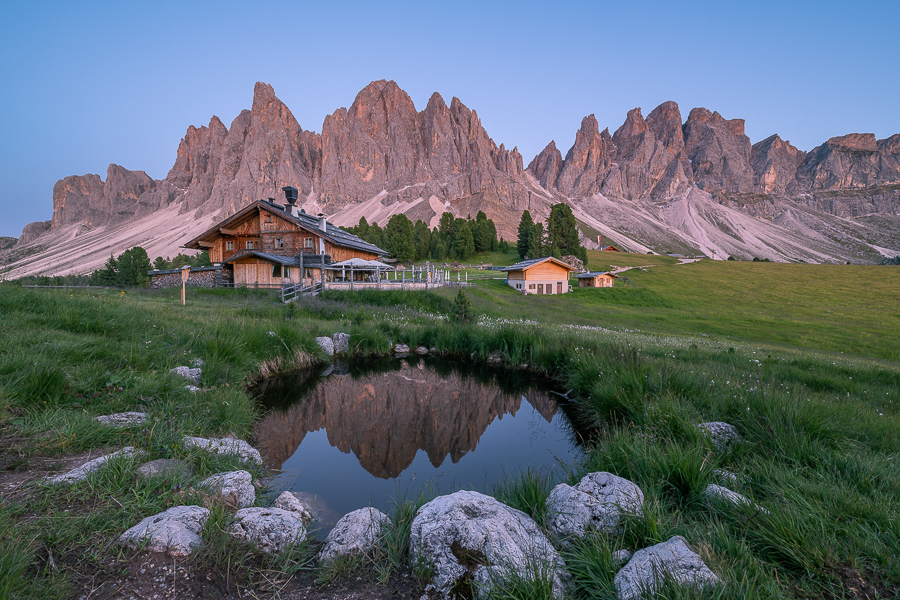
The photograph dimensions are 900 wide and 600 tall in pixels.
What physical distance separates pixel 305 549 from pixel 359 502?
203 cm

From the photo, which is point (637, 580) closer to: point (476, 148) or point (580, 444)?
point (580, 444)

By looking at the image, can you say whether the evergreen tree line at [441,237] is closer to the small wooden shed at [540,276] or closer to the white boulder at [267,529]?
the small wooden shed at [540,276]

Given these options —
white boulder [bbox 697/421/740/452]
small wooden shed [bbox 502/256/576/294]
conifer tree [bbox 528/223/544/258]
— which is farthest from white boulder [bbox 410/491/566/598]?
conifer tree [bbox 528/223/544/258]

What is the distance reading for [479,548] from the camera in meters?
3.13

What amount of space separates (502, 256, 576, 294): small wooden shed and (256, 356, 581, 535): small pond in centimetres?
3435

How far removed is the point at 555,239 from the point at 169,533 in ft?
239

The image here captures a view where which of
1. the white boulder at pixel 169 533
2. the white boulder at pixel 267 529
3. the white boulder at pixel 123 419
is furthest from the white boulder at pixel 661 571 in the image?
the white boulder at pixel 123 419

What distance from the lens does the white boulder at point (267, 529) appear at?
3.41 metres

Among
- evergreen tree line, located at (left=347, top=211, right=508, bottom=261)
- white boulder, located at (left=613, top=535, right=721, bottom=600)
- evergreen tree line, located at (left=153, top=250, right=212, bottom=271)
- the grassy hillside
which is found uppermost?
evergreen tree line, located at (left=347, top=211, right=508, bottom=261)

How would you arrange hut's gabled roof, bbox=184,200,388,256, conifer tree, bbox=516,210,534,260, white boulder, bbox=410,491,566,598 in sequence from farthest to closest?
conifer tree, bbox=516,210,534,260
hut's gabled roof, bbox=184,200,388,256
white boulder, bbox=410,491,566,598

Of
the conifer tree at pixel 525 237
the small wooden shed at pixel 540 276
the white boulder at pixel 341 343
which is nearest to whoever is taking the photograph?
the white boulder at pixel 341 343

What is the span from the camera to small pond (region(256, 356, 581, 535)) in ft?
20.1

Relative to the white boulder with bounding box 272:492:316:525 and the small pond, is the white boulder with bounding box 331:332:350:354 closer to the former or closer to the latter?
the small pond

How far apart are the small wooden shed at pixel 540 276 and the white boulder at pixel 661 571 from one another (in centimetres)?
4287
